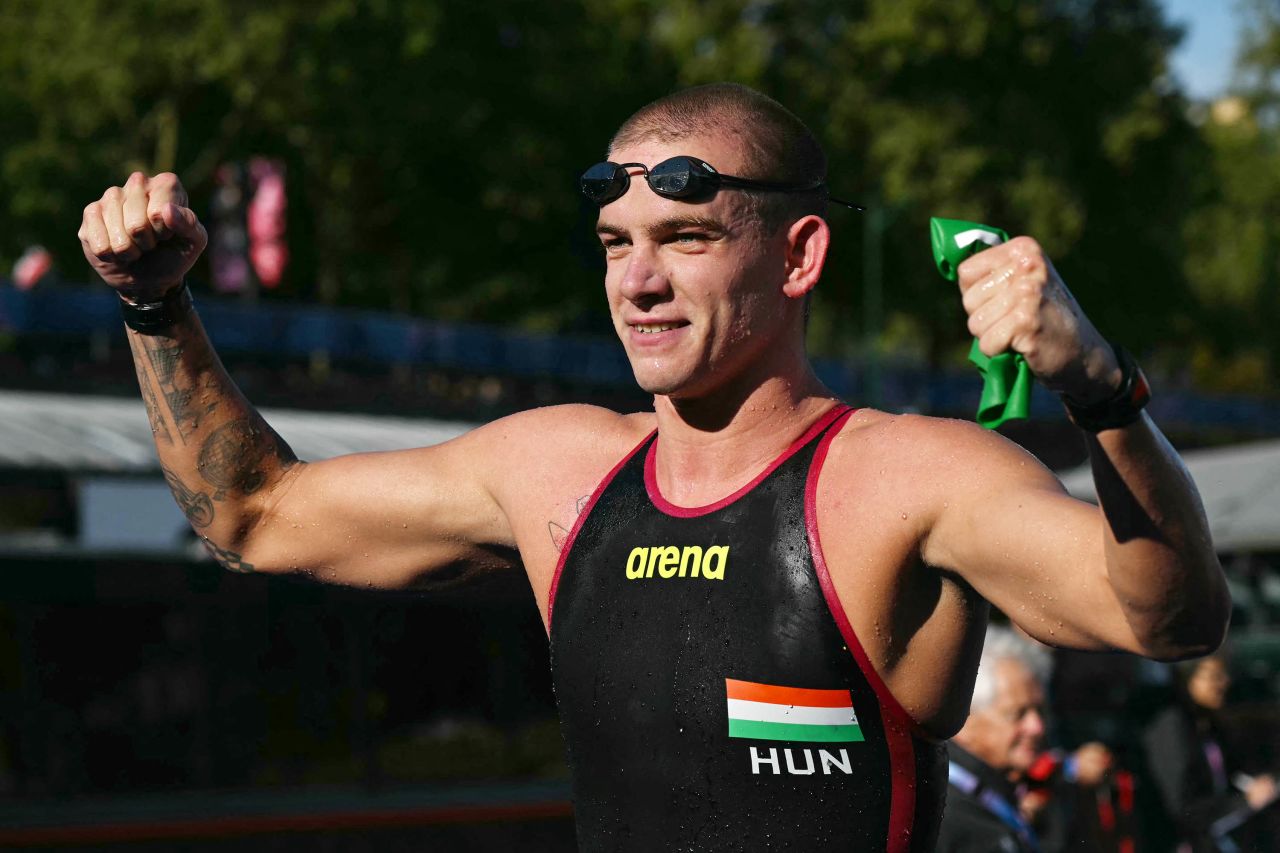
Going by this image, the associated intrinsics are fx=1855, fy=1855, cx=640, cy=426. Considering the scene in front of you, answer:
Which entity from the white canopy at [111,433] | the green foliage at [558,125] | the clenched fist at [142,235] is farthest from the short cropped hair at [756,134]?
the green foliage at [558,125]

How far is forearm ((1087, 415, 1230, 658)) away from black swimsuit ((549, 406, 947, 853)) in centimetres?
54

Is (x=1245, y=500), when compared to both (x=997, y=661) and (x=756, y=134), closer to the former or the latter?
(x=997, y=661)

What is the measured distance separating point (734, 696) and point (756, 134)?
3.28 ft

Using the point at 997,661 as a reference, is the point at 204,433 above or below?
above

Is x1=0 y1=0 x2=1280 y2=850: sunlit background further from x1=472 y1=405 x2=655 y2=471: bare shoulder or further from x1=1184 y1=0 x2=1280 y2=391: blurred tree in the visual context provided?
x1=472 y1=405 x2=655 y2=471: bare shoulder

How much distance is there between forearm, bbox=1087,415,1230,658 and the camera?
8.33 feet

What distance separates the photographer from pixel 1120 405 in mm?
2506

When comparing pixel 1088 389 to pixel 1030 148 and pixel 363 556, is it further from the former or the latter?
pixel 1030 148

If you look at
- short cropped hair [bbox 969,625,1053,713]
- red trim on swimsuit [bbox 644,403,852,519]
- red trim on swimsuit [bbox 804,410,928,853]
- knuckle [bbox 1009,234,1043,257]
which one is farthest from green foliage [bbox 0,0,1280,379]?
knuckle [bbox 1009,234,1043,257]

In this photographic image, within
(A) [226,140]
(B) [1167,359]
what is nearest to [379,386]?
(A) [226,140]

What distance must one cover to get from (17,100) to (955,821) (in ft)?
78.1

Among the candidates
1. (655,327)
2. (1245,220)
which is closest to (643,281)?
(655,327)

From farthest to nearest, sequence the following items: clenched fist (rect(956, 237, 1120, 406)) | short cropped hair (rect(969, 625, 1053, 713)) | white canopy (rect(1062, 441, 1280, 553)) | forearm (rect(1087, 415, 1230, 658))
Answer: white canopy (rect(1062, 441, 1280, 553)) < short cropped hair (rect(969, 625, 1053, 713)) < forearm (rect(1087, 415, 1230, 658)) < clenched fist (rect(956, 237, 1120, 406))

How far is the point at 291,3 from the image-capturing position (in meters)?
26.0
